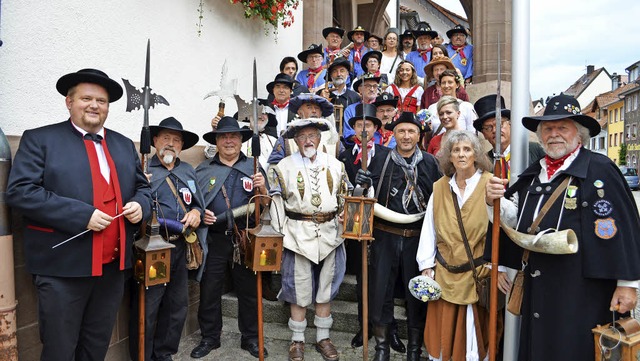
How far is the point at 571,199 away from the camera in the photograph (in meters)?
2.77

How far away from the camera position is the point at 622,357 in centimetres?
244

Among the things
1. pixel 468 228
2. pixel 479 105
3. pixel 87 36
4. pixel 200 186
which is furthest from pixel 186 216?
pixel 479 105

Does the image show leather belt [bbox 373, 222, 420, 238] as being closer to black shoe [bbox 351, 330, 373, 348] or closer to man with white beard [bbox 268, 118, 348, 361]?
man with white beard [bbox 268, 118, 348, 361]

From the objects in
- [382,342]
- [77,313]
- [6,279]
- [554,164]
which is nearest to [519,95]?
[554,164]

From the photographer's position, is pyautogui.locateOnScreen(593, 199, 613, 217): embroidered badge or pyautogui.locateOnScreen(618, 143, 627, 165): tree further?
pyautogui.locateOnScreen(618, 143, 627, 165): tree

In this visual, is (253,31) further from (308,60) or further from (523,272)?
(523,272)

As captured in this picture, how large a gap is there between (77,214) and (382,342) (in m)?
2.73

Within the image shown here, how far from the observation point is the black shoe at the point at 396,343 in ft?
14.3

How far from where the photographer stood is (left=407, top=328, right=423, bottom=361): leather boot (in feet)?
13.1

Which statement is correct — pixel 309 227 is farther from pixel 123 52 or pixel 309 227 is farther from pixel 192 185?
pixel 123 52

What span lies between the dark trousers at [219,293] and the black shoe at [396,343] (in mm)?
1307

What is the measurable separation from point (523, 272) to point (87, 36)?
13.0ft

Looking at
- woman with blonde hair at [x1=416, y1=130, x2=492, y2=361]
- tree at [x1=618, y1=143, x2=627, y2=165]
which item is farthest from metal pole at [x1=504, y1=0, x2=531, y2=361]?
tree at [x1=618, y1=143, x2=627, y2=165]

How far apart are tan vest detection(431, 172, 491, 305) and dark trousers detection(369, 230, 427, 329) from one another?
1.31ft
